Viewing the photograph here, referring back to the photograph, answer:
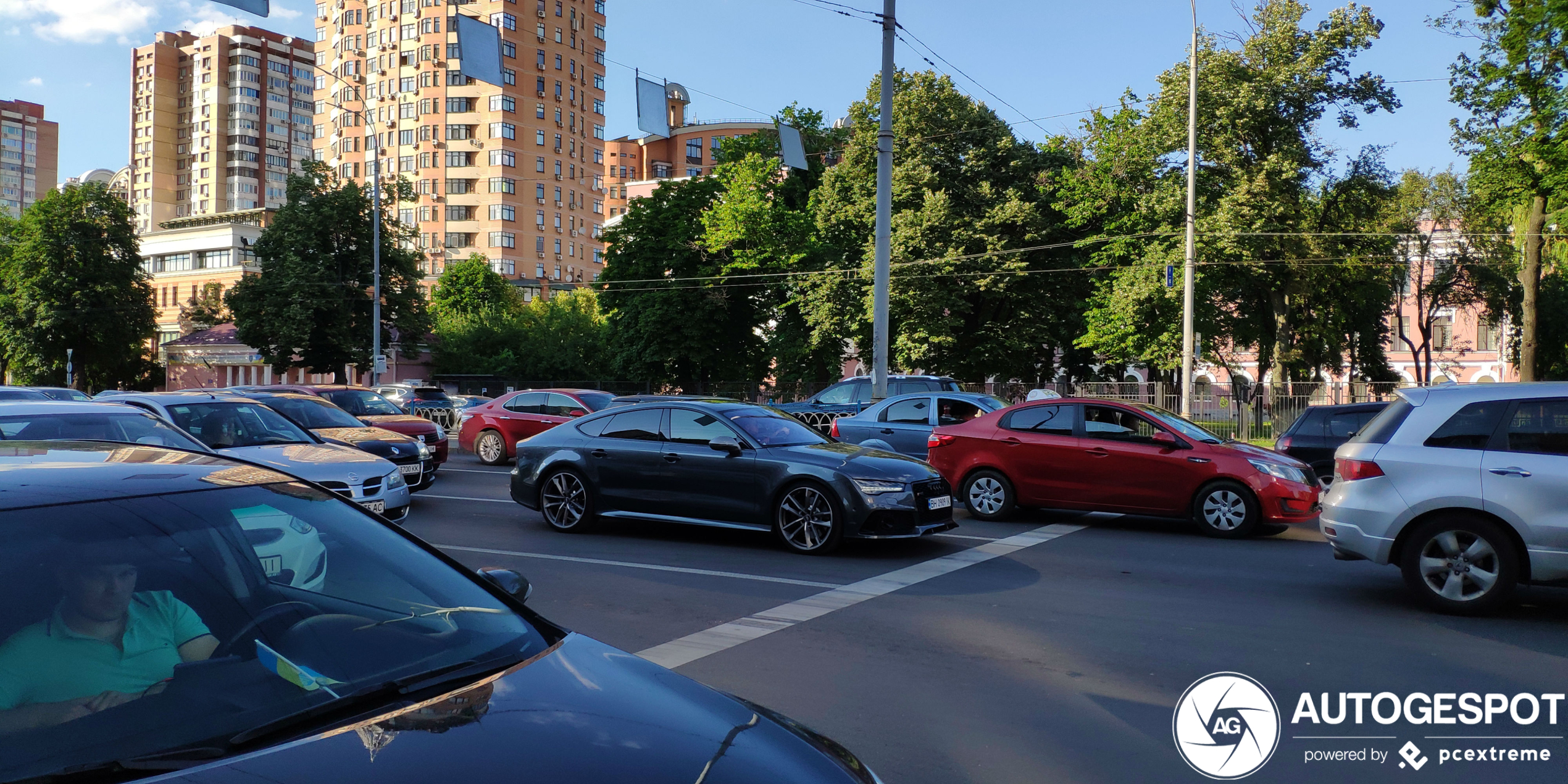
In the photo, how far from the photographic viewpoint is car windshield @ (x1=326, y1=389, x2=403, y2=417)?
19344 millimetres

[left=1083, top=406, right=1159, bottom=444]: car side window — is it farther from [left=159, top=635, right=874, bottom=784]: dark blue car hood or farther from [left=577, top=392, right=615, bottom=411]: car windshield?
[left=159, top=635, right=874, bottom=784]: dark blue car hood

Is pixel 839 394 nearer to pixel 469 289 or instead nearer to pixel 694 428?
pixel 694 428

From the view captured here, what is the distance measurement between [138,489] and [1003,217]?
1510 inches

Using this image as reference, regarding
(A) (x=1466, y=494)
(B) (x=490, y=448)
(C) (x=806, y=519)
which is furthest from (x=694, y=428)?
(B) (x=490, y=448)

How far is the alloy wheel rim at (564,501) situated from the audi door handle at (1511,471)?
8415mm

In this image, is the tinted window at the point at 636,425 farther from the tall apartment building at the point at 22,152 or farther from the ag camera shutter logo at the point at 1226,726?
the tall apartment building at the point at 22,152

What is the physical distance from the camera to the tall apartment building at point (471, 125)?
9644 cm

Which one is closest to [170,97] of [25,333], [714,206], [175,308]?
[175,308]

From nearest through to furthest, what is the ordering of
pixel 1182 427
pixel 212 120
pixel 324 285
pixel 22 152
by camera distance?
pixel 1182 427
pixel 324 285
pixel 212 120
pixel 22 152

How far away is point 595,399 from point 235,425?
1001 centimetres

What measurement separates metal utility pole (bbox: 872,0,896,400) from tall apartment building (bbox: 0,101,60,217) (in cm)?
19528

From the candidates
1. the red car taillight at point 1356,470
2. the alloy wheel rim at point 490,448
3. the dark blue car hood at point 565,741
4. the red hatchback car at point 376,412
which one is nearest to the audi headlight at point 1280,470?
the red car taillight at point 1356,470

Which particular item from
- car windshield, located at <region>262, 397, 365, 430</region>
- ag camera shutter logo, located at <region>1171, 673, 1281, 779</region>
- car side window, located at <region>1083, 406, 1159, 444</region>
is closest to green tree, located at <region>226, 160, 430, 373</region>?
car windshield, located at <region>262, 397, 365, 430</region>

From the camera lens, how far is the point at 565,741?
93.5 inches
